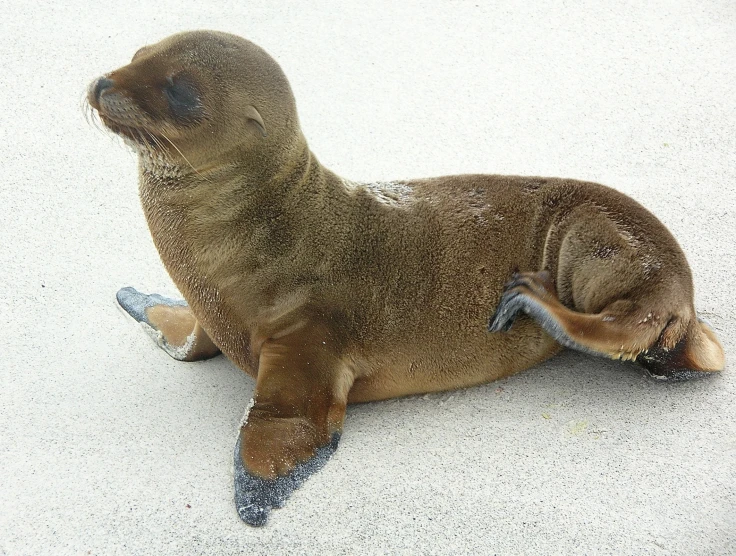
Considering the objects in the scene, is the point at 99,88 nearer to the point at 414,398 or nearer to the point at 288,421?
the point at 288,421

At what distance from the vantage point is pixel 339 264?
3.42m

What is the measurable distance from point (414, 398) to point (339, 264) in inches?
27.0

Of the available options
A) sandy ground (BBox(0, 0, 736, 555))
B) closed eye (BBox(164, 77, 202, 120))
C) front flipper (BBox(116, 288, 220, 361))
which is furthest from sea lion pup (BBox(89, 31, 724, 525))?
front flipper (BBox(116, 288, 220, 361))

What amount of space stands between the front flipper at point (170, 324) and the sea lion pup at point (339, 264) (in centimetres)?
35

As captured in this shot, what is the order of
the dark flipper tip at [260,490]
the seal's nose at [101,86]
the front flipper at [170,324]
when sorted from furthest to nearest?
the front flipper at [170,324], the seal's nose at [101,86], the dark flipper tip at [260,490]

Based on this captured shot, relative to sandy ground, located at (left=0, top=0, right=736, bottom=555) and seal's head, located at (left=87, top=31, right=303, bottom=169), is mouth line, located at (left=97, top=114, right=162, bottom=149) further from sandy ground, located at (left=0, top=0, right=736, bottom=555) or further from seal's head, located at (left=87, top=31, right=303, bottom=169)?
sandy ground, located at (left=0, top=0, right=736, bottom=555)

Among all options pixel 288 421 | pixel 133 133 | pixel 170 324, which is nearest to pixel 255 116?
pixel 133 133

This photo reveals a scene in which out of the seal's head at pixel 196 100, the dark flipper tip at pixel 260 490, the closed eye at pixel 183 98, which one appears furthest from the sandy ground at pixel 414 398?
the closed eye at pixel 183 98

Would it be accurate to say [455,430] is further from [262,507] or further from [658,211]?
[658,211]

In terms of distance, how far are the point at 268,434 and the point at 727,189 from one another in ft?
11.6

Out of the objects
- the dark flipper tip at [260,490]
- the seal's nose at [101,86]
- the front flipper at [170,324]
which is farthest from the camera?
the front flipper at [170,324]

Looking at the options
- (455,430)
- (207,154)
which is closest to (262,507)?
(455,430)

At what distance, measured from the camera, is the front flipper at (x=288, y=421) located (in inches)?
118

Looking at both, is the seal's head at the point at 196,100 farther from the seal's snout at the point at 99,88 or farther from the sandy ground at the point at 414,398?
the sandy ground at the point at 414,398
